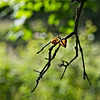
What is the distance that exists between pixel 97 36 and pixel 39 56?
7537 mm

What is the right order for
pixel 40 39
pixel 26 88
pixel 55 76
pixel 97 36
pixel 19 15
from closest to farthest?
1. pixel 19 15
2. pixel 26 88
3. pixel 55 76
4. pixel 40 39
5. pixel 97 36

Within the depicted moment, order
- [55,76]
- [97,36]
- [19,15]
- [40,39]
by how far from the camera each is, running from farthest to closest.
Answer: [97,36], [40,39], [55,76], [19,15]

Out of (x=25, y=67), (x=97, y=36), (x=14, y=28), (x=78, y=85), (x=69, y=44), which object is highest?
(x=14, y=28)

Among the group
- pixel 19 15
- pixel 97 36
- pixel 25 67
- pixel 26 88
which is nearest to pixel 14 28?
pixel 19 15

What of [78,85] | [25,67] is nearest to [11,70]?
[25,67]

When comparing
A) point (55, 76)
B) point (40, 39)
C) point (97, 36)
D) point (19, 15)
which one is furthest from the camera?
point (97, 36)

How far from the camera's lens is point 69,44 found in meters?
3.22

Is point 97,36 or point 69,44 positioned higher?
point 69,44

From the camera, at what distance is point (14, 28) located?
170 centimetres

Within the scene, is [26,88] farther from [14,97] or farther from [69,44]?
[69,44]

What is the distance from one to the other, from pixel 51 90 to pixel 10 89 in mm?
550

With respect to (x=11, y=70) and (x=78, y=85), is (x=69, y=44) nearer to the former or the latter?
(x=78, y=85)

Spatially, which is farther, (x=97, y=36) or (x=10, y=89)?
(x=97, y=36)

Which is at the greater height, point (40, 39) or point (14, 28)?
point (14, 28)
